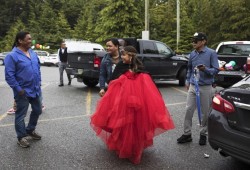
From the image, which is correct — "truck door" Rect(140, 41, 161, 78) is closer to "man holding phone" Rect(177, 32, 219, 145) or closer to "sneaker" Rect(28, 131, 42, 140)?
"man holding phone" Rect(177, 32, 219, 145)

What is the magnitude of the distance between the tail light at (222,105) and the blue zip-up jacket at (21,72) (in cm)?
280

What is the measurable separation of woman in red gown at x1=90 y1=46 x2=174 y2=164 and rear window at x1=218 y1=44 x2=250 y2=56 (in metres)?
7.10

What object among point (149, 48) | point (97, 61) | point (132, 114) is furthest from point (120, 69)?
point (149, 48)

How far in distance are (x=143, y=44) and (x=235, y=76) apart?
4.22m

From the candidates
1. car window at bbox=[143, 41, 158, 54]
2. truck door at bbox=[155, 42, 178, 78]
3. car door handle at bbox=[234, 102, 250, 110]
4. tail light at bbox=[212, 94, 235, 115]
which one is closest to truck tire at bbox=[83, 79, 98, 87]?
car window at bbox=[143, 41, 158, 54]

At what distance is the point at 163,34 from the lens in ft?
144

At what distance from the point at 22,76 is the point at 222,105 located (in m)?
3.00

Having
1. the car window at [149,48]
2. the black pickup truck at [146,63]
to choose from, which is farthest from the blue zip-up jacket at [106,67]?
the car window at [149,48]

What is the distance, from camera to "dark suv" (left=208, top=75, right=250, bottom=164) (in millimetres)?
4141

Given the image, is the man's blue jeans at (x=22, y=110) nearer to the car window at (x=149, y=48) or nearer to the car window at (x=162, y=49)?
the car window at (x=149, y=48)

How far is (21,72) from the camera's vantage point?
18.4 feet

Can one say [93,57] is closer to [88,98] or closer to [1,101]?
[88,98]

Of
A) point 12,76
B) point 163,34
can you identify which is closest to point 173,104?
point 12,76

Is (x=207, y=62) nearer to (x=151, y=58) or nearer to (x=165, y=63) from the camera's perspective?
(x=151, y=58)
